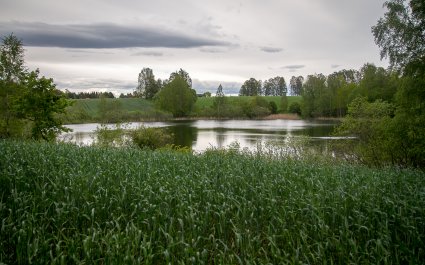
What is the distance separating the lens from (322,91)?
9575 cm

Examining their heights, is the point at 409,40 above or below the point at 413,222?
above

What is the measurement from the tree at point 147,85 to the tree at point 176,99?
29.3 m

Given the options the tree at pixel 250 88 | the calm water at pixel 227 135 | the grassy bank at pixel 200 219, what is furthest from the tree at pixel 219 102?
the grassy bank at pixel 200 219

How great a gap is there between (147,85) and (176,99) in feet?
117

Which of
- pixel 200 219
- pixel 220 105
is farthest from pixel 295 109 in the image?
pixel 200 219

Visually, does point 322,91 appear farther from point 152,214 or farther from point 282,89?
point 152,214

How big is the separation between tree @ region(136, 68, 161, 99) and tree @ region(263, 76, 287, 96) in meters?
63.8

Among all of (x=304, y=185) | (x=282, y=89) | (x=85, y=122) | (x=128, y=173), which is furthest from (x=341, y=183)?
(x=282, y=89)

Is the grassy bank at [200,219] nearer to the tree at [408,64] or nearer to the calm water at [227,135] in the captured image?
the tree at [408,64]

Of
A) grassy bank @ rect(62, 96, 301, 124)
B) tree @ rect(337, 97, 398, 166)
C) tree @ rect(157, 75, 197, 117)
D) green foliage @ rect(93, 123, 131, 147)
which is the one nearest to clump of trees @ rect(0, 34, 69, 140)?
green foliage @ rect(93, 123, 131, 147)

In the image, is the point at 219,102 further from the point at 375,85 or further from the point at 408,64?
the point at 408,64

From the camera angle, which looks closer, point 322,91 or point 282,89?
point 322,91

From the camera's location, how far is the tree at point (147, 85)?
12738cm

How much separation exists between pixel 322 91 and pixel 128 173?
93.8m
